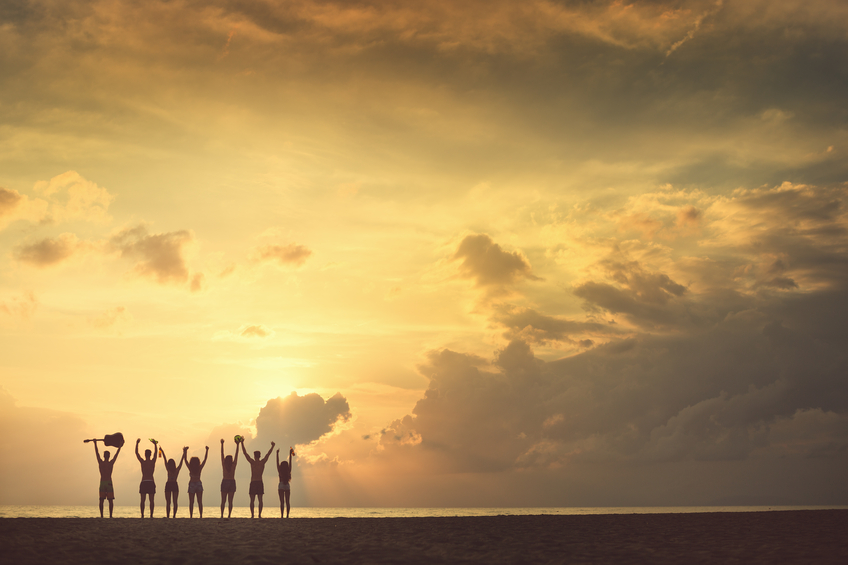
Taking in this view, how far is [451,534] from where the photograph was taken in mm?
19391

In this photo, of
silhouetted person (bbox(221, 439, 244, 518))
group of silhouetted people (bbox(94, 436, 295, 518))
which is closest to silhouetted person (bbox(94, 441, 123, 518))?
group of silhouetted people (bbox(94, 436, 295, 518))

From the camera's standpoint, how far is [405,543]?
16.8m

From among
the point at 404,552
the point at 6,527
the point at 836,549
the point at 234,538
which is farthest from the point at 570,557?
the point at 6,527

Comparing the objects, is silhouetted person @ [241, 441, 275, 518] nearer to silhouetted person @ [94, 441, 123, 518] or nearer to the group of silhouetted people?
the group of silhouetted people

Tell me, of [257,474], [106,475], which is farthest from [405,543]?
[106,475]

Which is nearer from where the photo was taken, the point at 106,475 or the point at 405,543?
the point at 405,543

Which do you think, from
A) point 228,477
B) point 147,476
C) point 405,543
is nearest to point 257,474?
point 228,477

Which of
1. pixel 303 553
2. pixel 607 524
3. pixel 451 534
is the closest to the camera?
pixel 303 553

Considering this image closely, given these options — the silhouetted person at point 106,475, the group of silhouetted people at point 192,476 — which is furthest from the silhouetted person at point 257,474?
the silhouetted person at point 106,475

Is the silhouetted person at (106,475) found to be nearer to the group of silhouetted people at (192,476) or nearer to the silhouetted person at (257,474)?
the group of silhouetted people at (192,476)

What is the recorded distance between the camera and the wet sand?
1384 cm

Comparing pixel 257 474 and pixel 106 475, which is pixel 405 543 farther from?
pixel 106 475

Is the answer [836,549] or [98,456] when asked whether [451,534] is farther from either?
[98,456]

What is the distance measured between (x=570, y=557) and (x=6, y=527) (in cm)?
1518
